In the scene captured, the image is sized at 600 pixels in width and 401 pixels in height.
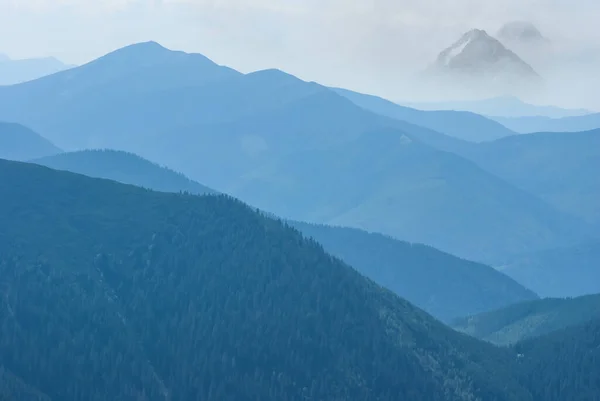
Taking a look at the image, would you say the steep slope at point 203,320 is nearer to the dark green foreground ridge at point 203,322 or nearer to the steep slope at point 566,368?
the dark green foreground ridge at point 203,322

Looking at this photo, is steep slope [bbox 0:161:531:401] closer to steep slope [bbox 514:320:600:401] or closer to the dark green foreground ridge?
the dark green foreground ridge

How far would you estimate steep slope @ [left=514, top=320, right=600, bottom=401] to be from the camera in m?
182

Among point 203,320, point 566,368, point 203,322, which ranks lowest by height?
point 203,322

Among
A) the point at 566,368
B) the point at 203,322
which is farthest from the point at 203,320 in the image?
the point at 566,368

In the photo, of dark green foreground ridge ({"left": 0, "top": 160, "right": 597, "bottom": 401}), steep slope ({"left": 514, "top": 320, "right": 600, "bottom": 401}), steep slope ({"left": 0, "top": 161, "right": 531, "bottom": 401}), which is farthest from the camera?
steep slope ({"left": 514, "top": 320, "right": 600, "bottom": 401})

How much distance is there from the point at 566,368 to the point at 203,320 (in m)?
66.2

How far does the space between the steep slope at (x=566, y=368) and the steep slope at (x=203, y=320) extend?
4.60m

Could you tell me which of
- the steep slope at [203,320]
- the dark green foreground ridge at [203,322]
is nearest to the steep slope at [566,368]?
the dark green foreground ridge at [203,322]

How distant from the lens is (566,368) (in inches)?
7416

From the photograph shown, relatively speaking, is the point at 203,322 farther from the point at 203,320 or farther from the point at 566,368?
the point at 566,368

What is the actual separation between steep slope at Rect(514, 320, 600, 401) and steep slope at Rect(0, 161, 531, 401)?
4600mm

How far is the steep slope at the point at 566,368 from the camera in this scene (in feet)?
597

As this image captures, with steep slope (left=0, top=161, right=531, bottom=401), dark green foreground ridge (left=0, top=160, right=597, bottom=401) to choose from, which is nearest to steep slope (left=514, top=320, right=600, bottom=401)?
dark green foreground ridge (left=0, top=160, right=597, bottom=401)

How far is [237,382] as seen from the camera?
15738 centimetres
